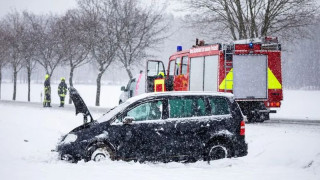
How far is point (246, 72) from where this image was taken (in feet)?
48.3

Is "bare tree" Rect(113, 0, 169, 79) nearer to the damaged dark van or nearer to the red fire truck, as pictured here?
the red fire truck

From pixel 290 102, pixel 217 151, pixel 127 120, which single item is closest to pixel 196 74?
pixel 217 151

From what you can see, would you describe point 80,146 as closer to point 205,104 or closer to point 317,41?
point 205,104

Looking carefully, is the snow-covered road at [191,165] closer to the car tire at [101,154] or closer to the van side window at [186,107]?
the car tire at [101,154]

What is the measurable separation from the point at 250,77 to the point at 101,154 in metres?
8.23

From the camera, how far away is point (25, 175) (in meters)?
6.85

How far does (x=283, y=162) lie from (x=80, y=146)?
14.0 feet

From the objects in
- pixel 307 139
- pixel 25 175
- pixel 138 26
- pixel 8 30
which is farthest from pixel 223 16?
pixel 8 30

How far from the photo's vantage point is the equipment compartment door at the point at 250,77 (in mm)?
14567

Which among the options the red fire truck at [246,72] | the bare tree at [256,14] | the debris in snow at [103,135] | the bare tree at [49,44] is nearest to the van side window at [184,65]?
the red fire truck at [246,72]

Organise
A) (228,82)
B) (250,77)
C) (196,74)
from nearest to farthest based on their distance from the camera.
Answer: (228,82) → (250,77) → (196,74)

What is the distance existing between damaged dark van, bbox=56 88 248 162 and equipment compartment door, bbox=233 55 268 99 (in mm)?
5858

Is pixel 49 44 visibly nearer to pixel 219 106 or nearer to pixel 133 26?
pixel 133 26

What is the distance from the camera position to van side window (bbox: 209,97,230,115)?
874 centimetres
